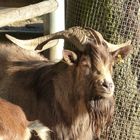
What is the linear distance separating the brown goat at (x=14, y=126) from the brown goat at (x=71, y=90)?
2.03 metres

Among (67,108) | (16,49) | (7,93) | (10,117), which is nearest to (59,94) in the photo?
(67,108)

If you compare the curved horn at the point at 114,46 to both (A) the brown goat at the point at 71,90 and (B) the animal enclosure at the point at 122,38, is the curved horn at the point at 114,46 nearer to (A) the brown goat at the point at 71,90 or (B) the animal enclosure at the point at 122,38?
(A) the brown goat at the point at 71,90

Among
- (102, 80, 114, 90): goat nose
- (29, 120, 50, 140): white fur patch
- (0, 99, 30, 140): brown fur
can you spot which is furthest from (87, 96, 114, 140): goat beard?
(0, 99, 30, 140): brown fur

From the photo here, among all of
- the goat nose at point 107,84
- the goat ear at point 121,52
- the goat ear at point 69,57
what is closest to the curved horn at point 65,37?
the goat ear at point 69,57

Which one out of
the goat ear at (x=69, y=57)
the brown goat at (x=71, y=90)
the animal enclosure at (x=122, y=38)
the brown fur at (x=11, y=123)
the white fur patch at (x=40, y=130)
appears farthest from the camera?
the animal enclosure at (x=122, y=38)

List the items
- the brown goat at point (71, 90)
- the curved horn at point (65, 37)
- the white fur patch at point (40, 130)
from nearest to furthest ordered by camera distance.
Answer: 1. the white fur patch at point (40, 130)
2. the brown goat at point (71, 90)
3. the curved horn at point (65, 37)

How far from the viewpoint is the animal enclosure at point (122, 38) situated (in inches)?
337

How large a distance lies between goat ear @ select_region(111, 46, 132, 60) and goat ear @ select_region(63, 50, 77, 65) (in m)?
0.53

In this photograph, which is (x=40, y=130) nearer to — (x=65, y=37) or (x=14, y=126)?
(x=14, y=126)

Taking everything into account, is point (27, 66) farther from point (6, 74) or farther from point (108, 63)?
point (108, 63)

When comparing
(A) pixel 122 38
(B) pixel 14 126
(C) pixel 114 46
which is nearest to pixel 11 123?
(B) pixel 14 126

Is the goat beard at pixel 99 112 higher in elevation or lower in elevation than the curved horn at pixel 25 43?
lower

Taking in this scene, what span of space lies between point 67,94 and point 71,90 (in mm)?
76

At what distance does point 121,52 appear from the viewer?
25.5 feet
